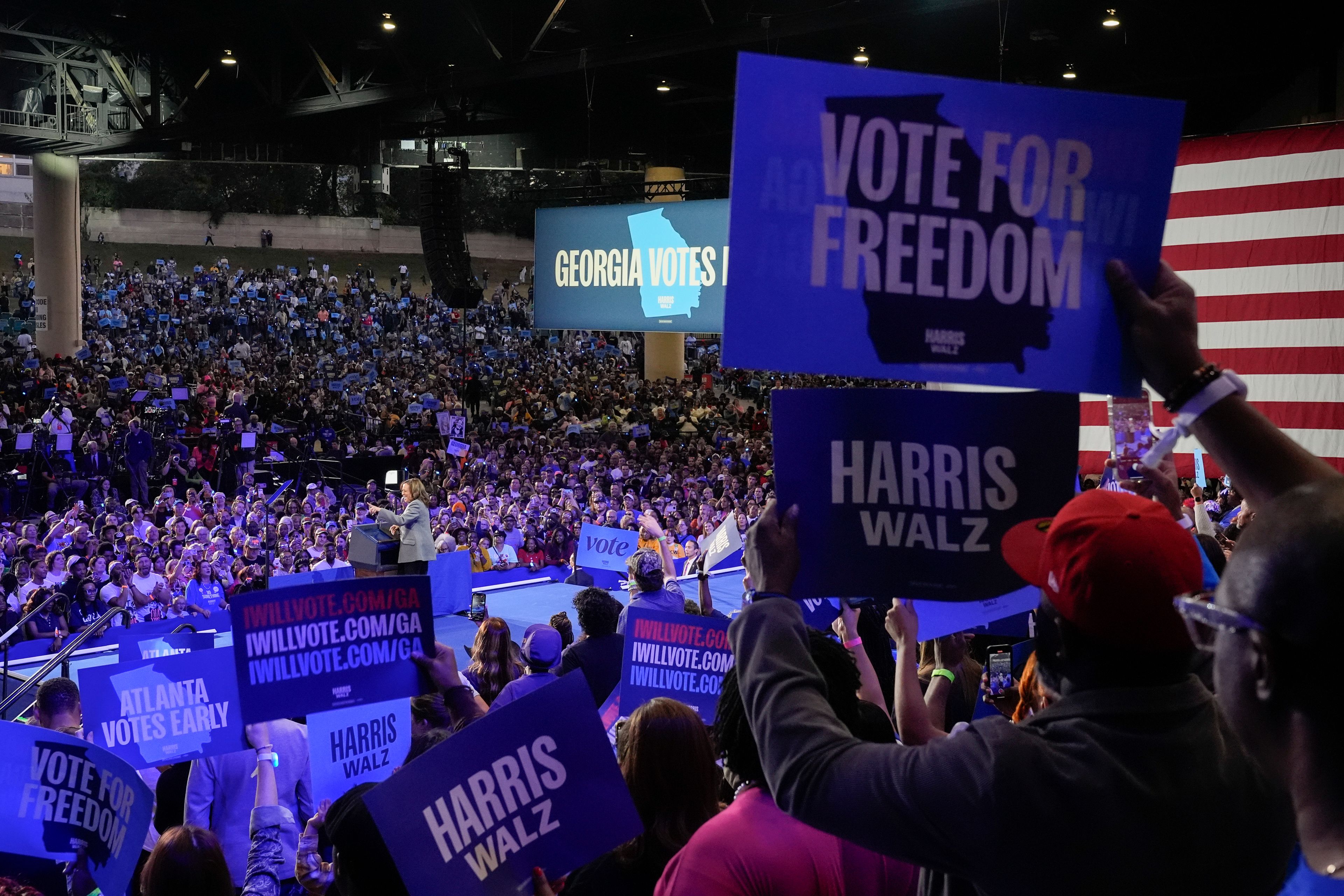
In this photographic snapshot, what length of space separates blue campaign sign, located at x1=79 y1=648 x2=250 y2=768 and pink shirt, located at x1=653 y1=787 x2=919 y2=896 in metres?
2.70

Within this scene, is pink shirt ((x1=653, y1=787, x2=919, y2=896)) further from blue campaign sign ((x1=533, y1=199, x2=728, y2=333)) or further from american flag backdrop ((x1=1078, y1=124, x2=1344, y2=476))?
blue campaign sign ((x1=533, y1=199, x2=728, y2=333))

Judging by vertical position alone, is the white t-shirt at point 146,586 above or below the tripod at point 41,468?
below

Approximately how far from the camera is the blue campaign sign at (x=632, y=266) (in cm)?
1379

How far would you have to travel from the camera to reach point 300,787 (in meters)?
4.21

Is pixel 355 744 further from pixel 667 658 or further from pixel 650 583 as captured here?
pixel 650 583

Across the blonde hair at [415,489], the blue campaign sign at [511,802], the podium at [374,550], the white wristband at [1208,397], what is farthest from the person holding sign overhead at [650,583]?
the white wristband at [1208,397]

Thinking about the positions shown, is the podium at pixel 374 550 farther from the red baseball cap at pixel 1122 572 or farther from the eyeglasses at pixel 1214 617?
the eyeglasses at pixel 1214 617

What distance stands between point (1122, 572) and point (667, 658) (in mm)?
3273

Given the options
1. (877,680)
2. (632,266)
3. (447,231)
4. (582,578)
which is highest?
(447,231)

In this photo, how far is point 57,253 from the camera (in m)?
24.0

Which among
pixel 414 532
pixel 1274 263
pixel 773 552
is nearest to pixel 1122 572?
pixel 773 552

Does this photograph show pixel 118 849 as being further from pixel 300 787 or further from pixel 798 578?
pixel 798 578

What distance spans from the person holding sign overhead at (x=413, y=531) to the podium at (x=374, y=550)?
49 millimetres

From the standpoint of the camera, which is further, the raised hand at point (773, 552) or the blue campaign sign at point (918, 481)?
the blue campaign sign at point (918, 481)
